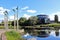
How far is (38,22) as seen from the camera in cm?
3180

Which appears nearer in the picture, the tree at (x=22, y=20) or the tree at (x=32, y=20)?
the tree at (x=22, y=20)

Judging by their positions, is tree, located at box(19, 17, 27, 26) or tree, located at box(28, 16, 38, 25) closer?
tree, located at box(19, 17, 27, 26)

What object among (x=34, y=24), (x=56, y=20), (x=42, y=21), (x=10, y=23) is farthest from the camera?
(x=56, y=20)

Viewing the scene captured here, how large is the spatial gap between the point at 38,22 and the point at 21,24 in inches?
135

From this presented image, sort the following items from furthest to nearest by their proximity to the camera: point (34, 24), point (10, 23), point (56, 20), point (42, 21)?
1. point (56, 20)
2. point (42, 21)
3. point (34, 24)
4. point (10, 23)

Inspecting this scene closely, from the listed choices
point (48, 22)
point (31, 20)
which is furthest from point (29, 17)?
point (48, 22)

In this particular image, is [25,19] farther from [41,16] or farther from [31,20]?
[41,16]

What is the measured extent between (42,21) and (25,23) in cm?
441

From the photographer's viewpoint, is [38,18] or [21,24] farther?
[38,18]

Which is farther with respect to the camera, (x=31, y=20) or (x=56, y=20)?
(x=56, y=20)

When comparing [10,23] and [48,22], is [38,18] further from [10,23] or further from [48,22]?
[10,23]

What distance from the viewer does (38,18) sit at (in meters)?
32.5

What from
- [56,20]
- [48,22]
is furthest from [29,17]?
[56,20]

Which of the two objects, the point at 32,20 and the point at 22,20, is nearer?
the point at 22,20
